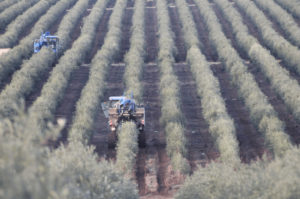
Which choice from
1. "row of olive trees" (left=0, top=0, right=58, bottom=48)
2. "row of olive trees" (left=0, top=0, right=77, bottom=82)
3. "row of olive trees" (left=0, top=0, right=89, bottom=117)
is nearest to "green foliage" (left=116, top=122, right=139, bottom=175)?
"row of olive trees" (left=0, top=0, right=89, bottom=117)

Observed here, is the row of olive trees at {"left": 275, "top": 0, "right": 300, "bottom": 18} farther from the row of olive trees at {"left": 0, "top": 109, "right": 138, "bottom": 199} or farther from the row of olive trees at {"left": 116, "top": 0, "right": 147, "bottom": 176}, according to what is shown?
the row of olive trees at {"left": 0, "top": 109, "right": 138, "bottom": 199}

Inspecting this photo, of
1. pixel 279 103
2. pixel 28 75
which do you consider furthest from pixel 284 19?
pixel 28 75

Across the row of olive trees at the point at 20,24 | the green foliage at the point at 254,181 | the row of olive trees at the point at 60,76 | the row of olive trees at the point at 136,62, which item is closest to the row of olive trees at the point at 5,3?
the row of olive trees at the point at 20,24

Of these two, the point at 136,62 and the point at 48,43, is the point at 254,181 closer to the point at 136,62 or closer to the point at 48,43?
the point at 136,62

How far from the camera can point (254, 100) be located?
20984mm

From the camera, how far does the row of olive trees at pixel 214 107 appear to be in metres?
17.0

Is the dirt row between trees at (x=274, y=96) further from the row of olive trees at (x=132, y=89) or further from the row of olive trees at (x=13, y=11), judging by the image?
the row of olive trees at (x=13, y=11)

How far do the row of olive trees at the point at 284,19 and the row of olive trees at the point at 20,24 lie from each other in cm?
2740

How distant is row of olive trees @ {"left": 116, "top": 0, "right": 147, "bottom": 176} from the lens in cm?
1620

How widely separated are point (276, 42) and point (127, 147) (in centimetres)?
2022

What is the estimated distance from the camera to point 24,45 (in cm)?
3111

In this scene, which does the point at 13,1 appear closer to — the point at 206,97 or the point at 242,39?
the point at 242,39

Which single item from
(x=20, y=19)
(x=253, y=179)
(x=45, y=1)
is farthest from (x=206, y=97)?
(x=45, y=1)

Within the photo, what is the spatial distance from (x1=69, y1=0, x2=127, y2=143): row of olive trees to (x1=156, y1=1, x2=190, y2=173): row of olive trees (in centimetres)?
408
